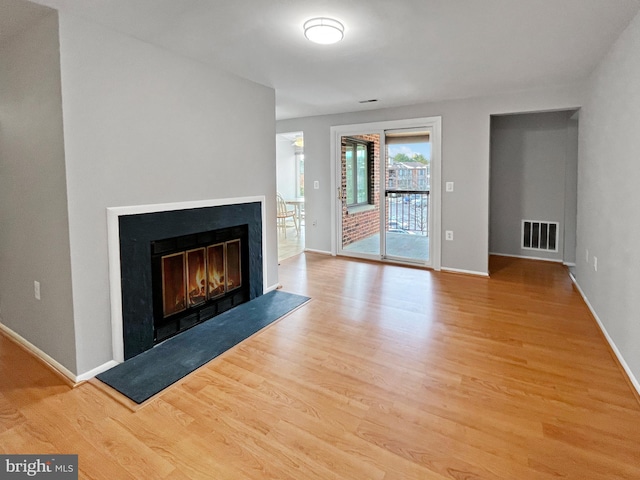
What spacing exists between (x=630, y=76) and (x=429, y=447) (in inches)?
101

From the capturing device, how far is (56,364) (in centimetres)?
243

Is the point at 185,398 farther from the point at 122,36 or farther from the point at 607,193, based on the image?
the point at 607,193

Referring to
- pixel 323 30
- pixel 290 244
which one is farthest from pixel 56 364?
pixel 290 244

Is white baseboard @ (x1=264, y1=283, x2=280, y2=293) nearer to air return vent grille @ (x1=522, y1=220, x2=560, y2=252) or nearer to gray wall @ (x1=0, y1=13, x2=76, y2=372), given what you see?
gray wall @ (x1=0, y1=13, x2=76, y2=372)

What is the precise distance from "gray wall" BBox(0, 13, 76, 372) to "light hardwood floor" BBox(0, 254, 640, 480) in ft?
0.98

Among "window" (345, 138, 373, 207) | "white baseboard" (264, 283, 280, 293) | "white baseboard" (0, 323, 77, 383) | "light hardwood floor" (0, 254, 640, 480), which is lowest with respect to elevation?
"light hardwood floor" (0, 254, 640, 480)

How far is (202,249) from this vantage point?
3.15 m

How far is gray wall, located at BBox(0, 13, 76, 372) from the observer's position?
86.7 inches

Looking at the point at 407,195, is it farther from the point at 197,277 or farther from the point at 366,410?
the point at 366,410

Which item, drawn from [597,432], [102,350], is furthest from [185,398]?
[597,432]

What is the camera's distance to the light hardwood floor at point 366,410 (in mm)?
1627

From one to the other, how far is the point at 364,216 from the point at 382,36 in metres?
3.58

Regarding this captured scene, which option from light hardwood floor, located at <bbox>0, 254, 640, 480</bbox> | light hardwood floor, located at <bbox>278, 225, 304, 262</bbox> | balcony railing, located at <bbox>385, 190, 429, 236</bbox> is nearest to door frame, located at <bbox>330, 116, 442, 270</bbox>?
balcony railing, located at <bbox>385, 190, 429, 236</bbox>

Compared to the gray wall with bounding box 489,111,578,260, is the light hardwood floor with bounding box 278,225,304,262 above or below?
below
